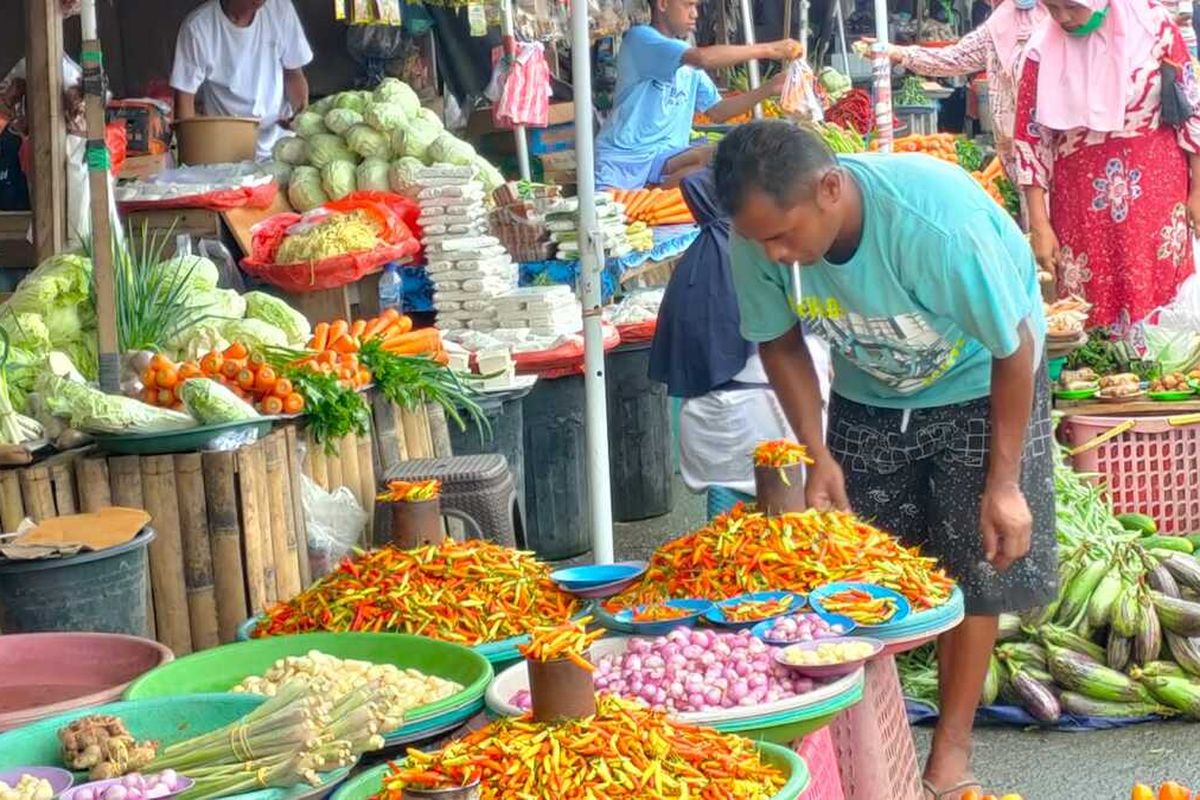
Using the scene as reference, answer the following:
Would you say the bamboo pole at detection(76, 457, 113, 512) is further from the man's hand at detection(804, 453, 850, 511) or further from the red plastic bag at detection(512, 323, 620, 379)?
the red plastic bag at detection(512, 323, 620, 379)

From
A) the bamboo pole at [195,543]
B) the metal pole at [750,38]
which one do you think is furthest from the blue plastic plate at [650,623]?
the metal pole at [750,38]

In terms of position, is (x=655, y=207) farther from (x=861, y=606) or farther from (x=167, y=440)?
(x=861, y=606)

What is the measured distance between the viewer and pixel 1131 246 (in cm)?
703

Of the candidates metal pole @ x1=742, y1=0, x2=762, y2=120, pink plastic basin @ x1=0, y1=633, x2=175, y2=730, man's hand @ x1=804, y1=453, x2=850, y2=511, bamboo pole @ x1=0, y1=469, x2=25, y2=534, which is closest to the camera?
pink plastic basin @ x1=0, y1=633, x2=175, y2=730

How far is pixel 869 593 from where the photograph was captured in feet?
11.3

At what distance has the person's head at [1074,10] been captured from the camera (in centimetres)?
678

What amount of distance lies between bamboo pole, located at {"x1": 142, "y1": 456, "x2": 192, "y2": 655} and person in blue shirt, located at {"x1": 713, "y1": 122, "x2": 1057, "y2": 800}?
5.61 feet

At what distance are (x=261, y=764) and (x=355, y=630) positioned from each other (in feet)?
3.15

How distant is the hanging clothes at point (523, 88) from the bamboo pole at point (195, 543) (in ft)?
15.4

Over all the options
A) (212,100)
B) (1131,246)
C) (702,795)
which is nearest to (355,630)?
(702,795)

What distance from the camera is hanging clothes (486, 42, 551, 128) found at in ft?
29.5

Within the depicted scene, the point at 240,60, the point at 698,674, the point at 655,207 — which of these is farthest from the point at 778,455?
the point at 240,60

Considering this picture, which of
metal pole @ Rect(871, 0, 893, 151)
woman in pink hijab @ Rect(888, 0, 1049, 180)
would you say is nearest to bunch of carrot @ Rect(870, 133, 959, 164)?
woman in pink hijab @ Rect(888, 0, 1049, 180)

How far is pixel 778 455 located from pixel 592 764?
1.40m
